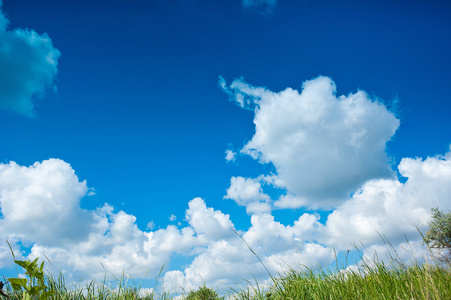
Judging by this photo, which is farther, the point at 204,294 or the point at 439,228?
the point at 439,228

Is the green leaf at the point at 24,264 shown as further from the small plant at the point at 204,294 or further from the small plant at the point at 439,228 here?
the small plant at the point at 439,228

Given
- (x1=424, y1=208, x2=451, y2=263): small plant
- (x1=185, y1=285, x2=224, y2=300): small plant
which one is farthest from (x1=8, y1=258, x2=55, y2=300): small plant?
(x1=424, y1=208, x2=451, y2=263): small plant

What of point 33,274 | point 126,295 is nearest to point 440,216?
point 126,295

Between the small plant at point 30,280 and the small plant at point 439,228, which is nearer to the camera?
the small plant at point 30,280

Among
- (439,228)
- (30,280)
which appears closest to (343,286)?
(30,280)

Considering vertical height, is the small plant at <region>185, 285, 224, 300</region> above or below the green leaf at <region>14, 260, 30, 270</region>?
above

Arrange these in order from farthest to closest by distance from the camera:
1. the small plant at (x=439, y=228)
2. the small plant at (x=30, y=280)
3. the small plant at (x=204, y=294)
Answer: the small plant at (x=439, y=228) < the small plant at (x=204, y=294) < the small plant at (x=30, y=280)

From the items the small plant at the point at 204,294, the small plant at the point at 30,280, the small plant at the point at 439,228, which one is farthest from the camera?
the small plant at the point at 439,228

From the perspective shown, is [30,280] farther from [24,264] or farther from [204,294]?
[204,294]

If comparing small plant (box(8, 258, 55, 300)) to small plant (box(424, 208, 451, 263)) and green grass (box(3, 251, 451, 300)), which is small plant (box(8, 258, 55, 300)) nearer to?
green grass (box(3, 251, 451, 300))

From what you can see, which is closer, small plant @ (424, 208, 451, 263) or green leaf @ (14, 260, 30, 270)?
green leaf @ (14, 260, 30, 270)

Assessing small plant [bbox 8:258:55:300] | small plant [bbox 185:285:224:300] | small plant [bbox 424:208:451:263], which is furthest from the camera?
small plant [bbox 424:208:451:263]

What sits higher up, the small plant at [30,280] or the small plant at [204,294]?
the small plant at [204,294]

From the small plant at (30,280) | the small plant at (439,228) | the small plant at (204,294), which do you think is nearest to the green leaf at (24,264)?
the small plant at (30,280)
